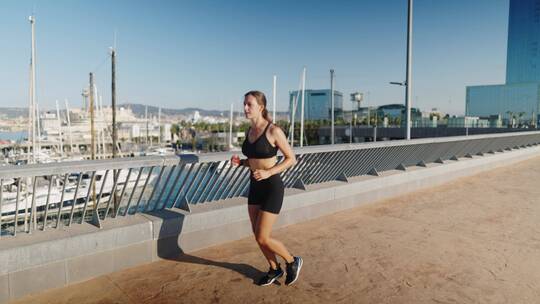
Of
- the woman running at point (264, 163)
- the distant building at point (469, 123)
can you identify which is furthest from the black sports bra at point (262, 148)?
the distant building at point (469, 123)

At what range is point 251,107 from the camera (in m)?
3.72

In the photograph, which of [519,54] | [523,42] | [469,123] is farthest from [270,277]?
[519,54]

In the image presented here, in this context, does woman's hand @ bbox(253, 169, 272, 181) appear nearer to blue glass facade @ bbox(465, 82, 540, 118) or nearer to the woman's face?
the woman's face

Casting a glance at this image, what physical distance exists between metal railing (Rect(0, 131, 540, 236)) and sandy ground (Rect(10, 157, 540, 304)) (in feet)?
2.60

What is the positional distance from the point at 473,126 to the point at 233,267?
5199cm

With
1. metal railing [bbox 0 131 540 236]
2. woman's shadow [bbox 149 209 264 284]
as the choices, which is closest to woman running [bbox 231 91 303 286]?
woman's shadow [bbox 149 209 264 284]

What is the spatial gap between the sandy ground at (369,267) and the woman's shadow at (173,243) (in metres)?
0.03

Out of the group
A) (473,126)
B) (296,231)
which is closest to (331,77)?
(473,126)

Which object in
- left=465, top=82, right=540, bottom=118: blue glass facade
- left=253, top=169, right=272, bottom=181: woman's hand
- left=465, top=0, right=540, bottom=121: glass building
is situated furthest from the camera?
left=465, top=0, right=540, bottom=121: glass building

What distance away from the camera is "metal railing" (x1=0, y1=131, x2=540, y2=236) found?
3805 millimetres

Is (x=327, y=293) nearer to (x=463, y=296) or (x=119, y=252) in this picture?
(x=463, y=296)

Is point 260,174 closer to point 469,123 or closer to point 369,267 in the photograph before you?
point 369,267

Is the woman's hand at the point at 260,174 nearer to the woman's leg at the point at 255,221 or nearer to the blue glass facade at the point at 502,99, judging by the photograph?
the woman's leg at the point at 255,221

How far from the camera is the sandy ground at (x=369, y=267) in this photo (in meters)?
3.66
